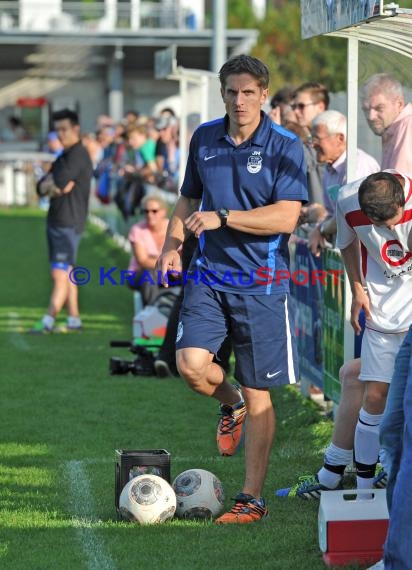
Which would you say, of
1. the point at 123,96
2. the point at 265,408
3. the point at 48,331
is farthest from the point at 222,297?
the point at 123,96

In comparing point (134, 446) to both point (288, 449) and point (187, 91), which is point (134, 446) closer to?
point (288, 449)

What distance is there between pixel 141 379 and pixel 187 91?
5006 mm

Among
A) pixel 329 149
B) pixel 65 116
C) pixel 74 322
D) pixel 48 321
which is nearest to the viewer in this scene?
pixel 329 149

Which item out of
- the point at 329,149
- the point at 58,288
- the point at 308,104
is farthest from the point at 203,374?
the point at 58,288

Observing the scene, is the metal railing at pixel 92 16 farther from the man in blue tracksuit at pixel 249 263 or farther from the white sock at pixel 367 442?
the white sock at pixel 367 442

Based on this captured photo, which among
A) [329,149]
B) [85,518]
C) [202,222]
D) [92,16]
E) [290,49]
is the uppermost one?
[92,16]

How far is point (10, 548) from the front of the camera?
6.08 m

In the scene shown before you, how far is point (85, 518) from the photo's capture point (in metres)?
6.61

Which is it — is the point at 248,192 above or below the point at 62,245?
above

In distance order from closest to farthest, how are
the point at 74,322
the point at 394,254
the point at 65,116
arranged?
the point at 394,254 → the point at 65,116 → the point at 74,322

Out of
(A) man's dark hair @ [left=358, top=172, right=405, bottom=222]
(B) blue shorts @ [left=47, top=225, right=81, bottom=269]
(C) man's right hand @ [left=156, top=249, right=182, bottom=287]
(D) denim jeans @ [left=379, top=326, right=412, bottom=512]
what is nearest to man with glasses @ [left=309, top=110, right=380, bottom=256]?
(C) man's right hand @ [left=156, top=249, right=182, bottom=287]

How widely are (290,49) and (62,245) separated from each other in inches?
1721

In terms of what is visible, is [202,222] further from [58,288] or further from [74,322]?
[74,322]

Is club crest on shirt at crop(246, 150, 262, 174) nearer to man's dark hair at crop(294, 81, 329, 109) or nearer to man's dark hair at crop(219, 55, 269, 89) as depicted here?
man's dark hair at crop(219, 55, 269, 89)
